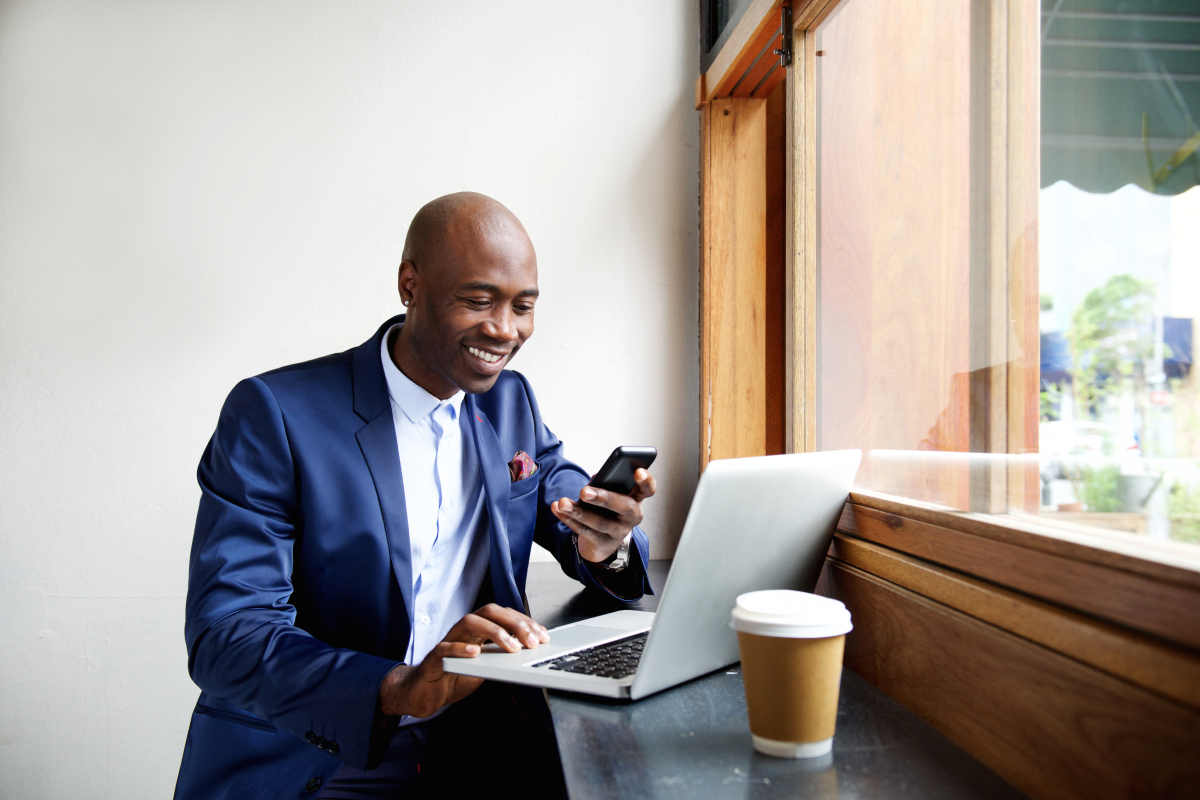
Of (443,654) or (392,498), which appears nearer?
(443,654)

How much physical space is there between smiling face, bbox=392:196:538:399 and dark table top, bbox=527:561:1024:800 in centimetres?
70

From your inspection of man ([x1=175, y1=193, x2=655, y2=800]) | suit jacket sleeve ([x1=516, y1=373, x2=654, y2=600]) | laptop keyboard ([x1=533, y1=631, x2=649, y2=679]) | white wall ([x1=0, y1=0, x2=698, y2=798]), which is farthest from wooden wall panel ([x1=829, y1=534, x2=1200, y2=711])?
white wall ([x1=0, y1=0, x2=698, y2=798])

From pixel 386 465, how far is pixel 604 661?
56 cm

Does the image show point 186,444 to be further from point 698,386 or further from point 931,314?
point 931,314

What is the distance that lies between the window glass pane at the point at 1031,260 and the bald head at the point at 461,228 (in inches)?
24.4

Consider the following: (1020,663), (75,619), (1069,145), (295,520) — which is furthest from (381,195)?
(1020,663)

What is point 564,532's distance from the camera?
1.60m

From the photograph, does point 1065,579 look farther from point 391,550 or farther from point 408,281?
point 408,281

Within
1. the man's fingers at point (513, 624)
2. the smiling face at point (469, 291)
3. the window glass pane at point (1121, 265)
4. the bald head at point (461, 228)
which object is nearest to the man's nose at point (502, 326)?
the smiling face at point (469, 291)

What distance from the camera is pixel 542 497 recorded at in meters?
1.68

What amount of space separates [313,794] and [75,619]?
4.22 feet

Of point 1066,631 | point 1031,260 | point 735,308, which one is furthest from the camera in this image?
point 735,308

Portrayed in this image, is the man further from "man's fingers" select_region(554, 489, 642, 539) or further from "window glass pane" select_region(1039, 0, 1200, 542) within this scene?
"window glass pane" select_region(1039, 0, 1200, 542)

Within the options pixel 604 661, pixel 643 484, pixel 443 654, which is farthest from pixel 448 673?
pixel 643 484
